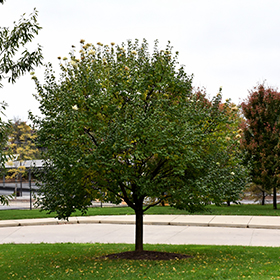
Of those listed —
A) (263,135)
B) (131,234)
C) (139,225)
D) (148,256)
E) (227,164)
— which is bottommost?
(131,234)

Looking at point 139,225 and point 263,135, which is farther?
point 263,135

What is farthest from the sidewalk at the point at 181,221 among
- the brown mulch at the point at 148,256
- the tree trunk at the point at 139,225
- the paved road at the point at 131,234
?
the tree trunk at the point at 139,225

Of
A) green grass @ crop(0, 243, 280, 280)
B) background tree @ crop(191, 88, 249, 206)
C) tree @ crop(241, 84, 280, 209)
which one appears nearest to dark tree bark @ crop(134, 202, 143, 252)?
green grass @ crop(0, 243, 280, 280)

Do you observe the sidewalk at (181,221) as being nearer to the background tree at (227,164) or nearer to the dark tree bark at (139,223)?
the background tree at (227,164)

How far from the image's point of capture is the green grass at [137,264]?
748 cm

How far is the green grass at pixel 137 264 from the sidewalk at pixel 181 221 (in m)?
5.35

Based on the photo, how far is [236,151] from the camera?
9.63 meters

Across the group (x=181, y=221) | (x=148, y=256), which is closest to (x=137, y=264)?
(x=148, y=256)

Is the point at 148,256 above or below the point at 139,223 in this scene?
below

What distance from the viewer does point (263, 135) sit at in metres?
21.0

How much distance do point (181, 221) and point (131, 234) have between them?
138 inches

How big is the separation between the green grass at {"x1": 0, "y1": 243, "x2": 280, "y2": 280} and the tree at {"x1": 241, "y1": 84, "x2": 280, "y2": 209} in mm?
10486

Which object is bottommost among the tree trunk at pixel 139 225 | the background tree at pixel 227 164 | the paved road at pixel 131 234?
the paved road at pixel 131 234

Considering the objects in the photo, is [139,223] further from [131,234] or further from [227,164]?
[131,234]
